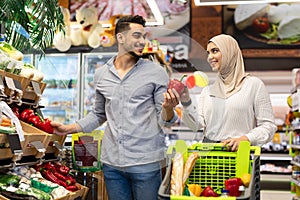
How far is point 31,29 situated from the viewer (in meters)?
3.35

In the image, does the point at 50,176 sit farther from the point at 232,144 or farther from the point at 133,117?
the point at 232,144

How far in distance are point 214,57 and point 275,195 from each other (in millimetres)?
6000

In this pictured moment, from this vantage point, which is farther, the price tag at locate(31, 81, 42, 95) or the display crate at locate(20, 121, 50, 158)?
the price tag at locate(31, 81, 42, 95)

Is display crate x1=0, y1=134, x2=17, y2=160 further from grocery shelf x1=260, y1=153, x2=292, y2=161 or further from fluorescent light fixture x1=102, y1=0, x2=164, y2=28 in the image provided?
grocery shelf x1=260, y1=153, x2=292, y2=161

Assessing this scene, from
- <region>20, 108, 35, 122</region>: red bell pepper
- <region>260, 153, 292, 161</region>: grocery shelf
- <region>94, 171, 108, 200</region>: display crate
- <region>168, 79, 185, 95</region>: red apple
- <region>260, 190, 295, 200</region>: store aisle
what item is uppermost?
<region>168, 79, 185, 95</region>: red apple

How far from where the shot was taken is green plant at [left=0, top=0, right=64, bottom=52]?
119 inches

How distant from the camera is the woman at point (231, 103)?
8.03ft

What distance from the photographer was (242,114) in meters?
2.46

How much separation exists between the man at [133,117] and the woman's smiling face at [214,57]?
0.34 m

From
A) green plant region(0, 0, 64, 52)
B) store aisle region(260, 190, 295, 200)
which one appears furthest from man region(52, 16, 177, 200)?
store aisle region(260, 190, 295, 200)

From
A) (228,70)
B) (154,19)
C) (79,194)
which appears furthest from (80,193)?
(154,19)

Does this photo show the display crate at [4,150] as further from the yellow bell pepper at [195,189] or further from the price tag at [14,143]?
the yellow bell pepper at [195,189]

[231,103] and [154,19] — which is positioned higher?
[154,19]

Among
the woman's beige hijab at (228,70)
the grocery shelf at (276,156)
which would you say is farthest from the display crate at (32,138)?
the grocery shelf at (276,156)
